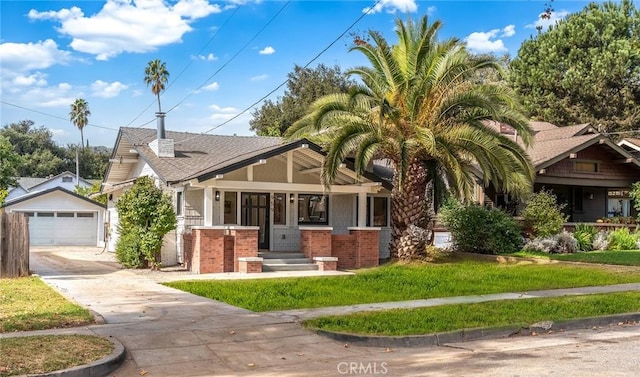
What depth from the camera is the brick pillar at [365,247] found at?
67.3 feet

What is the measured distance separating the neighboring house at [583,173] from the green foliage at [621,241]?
9.41ft

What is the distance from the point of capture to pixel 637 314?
36.0ft

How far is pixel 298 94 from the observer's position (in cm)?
5938

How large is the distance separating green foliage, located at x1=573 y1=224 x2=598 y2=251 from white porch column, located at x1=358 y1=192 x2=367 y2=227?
26.0ft

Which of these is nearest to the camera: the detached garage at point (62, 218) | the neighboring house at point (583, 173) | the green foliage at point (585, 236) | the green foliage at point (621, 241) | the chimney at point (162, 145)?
the green foliage at point (585, 236)

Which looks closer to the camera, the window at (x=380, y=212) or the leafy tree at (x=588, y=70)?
the window at (x=380, y=212)

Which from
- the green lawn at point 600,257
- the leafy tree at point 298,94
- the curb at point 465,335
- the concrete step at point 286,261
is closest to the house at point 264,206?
the concrete step at point 286,261

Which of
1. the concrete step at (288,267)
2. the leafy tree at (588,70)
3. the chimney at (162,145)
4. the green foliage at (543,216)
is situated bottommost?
the concrete step at (288,267)

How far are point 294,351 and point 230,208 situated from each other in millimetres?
12723

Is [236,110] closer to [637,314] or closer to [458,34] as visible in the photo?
[458,34]

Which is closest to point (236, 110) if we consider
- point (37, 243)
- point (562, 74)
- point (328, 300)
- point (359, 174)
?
point (359, 174)

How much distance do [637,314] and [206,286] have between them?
8.96m

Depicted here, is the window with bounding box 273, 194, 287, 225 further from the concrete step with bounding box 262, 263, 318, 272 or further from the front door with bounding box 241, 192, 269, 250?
the concrete step with bounding box 262, 263, 318, 272

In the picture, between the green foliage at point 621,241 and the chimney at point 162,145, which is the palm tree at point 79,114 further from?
the green foliage at point 621,241
